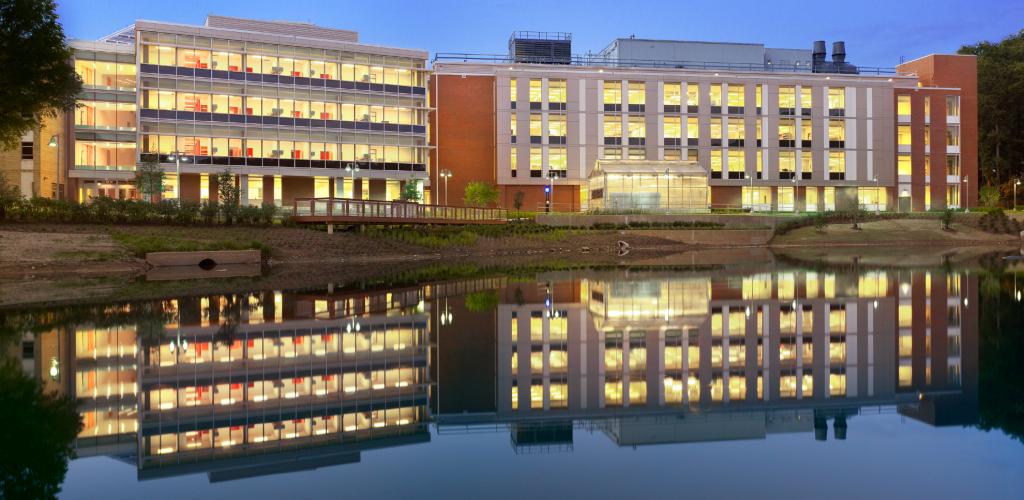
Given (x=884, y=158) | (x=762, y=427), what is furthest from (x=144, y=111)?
(x=884, y=158)

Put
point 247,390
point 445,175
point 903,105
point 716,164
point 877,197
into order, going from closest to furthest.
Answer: point 247,390, point 445,175, point 716,164, point 877,197, point 903,105

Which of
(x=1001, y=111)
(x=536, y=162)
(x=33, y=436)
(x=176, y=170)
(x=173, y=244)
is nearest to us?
(x=33, y=436)

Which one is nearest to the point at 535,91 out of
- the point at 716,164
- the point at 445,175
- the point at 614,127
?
the point at 614,127

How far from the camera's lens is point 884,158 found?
85.5 m

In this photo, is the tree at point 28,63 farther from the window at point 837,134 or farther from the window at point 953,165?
the window at point 953,165

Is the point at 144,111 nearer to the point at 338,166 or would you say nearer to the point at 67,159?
the point at 67,159

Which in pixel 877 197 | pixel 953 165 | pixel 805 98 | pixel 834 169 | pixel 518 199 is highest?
pixel 805 98

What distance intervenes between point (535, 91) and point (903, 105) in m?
42.0

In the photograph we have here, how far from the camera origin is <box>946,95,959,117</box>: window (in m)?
87.8

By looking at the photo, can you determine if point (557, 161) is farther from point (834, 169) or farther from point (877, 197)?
point (877, 197)

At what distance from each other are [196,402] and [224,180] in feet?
139

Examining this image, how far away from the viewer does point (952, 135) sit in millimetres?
88500

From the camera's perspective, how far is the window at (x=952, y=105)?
288 ft

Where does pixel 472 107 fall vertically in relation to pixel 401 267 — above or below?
above
